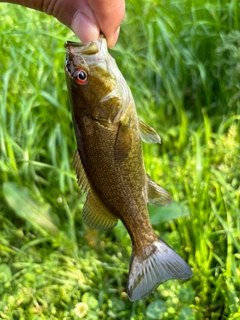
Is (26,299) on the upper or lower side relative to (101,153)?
lower

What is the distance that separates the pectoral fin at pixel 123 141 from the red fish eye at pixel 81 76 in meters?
0.20

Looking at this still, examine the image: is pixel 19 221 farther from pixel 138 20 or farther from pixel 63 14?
pixel 138 20

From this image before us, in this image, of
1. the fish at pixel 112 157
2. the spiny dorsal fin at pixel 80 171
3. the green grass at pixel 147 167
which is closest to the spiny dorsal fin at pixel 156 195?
the fish at pixel 112 157

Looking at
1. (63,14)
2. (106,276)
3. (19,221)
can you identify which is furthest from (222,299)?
(63,14)

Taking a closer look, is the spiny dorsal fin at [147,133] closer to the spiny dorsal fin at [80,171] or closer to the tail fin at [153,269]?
the spiny dorsal fin at [80,171]

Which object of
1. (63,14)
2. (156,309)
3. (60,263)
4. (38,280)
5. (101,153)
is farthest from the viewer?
(60,263)

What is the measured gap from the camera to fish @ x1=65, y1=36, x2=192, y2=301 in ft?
5.19

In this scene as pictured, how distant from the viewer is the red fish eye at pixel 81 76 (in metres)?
1.55

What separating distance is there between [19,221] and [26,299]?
60 centimetres

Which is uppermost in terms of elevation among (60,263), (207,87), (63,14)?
(63,14)

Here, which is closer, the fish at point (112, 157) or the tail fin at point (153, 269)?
the fish at point (112, 157)

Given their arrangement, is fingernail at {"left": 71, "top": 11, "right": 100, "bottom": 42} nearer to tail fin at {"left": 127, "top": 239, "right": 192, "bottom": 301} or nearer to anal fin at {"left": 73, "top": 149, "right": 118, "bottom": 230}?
anal fin at {"left": 73, "top": 149, "right": 118, "bottom": 230}

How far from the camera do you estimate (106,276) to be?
236 centimetres

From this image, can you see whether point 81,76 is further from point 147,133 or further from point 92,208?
point 92,208
